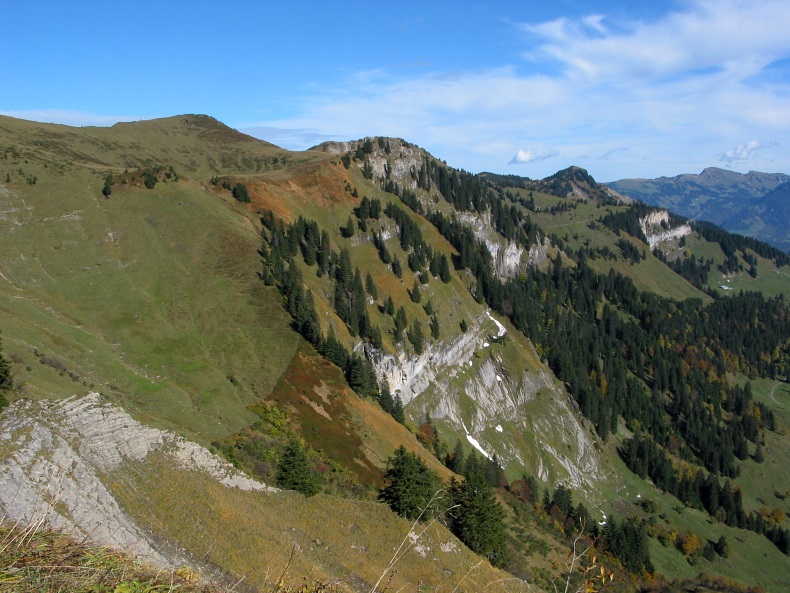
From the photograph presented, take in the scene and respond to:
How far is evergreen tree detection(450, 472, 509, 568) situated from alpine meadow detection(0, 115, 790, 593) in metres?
0.30

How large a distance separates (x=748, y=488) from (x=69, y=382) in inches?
6929

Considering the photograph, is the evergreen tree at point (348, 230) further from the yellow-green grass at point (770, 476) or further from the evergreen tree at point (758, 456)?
the evergreen tree at point (758, 456)

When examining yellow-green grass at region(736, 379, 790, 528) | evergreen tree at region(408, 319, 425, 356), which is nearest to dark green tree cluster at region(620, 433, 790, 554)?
yellow-green grass at region(736, 379, 790, 528)

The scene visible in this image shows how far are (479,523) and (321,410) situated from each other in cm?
2453

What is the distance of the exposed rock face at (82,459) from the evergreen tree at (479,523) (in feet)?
67.6

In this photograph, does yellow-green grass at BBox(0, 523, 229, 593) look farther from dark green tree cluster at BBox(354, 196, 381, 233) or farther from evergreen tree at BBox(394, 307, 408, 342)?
dark green tree cluster at BBox(354, 196, 381, 233)

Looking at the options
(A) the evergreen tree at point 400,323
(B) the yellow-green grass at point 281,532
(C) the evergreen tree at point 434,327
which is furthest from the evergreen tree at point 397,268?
(B) the yellow-green grass at point 281,532

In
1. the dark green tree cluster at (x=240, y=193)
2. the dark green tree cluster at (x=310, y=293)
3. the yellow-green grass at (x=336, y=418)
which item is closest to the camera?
the yellow-green grass at (x=336, y=418)

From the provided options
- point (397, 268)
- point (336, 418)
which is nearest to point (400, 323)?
point (397, 268)

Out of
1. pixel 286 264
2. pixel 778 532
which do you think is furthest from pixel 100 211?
pixel 778 532

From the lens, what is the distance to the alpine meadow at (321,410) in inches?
1108

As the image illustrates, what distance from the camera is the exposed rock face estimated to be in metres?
24.4

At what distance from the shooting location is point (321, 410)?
61625mm

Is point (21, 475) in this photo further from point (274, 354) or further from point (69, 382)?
point (274, 354)
